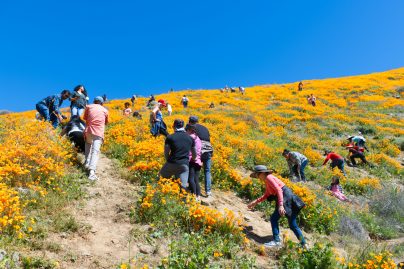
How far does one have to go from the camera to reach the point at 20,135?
854cm

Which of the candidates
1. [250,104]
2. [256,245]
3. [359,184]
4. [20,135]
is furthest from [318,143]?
[20,135]

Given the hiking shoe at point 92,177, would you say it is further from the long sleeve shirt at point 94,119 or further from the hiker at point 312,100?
the hiker at point 312,100

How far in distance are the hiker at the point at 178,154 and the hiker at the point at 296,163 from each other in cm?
651

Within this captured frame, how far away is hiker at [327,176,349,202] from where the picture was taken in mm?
12289

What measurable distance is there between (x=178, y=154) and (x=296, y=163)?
6956 mm

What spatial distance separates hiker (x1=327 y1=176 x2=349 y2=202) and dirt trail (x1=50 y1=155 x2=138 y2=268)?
755 cm

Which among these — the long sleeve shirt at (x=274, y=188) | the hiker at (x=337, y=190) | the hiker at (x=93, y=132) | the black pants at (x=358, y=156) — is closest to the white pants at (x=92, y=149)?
the hiker at (x=93, y=132)

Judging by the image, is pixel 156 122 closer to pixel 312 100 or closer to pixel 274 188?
pixel 274 188

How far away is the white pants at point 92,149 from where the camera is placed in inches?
326

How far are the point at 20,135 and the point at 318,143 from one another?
52.4 ft

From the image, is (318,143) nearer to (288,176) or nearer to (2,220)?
(288,176)

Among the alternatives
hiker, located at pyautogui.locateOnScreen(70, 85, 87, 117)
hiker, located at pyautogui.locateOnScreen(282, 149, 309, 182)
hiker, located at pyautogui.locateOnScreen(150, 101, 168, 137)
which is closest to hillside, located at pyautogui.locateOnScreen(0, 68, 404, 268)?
hiker, located at pyautogui.locateOnScreen(150, 101, 168, 137)

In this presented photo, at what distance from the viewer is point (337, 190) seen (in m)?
12.6

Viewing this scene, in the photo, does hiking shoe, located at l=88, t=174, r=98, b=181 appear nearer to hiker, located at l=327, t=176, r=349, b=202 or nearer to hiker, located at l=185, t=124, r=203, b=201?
hiker, located at l=185, t=124, r=203, b=201
